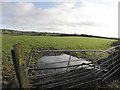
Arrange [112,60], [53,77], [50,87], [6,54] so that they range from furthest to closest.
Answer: [6,54] < [112,60] < [53,77] < [50,87]

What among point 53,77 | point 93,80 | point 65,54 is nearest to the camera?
point 53,77

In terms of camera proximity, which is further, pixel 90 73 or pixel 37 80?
pixel 90 73

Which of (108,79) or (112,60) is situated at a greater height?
(112,60)

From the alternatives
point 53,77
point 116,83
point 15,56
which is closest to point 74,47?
point 116,83

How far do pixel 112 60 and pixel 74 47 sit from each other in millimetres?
4901

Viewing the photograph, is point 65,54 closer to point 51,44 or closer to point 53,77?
point 51,44

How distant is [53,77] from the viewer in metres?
8.52

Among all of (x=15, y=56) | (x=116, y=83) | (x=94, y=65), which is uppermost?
(x=15, y=56)

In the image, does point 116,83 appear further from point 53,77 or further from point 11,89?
point 11,89

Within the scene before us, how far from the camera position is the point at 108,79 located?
387 inches

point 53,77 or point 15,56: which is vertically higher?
point 15,56

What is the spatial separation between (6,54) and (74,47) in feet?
16.0

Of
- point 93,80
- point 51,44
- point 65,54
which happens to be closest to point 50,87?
point 93,80

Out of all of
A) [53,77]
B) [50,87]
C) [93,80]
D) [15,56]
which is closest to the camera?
[15,56]
